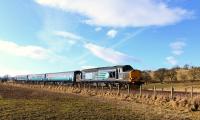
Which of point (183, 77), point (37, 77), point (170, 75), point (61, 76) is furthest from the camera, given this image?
point (37, 77)

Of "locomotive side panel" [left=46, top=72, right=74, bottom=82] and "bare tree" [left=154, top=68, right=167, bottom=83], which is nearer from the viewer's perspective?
"locomotive side panel" [left=46, top=72, right=74, bottom=82]

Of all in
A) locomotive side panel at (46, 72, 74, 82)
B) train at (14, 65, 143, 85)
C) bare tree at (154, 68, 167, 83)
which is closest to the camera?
train at (14, 65, 143, 85)

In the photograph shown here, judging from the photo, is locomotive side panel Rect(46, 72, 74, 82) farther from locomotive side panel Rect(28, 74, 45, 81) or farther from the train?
locomotive side panel Rect(28, 74, 45, 81)

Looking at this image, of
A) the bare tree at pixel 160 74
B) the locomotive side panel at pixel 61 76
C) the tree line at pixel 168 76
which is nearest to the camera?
the locomotive side panel at pixel 61 76

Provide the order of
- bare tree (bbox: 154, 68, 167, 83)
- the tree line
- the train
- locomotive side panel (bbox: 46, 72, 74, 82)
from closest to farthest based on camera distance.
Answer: the train → locomotive side panel (bbox: 46, 72, 74, 82) → the tree line → bare tree (bbox: 154, 68, 167, 83)

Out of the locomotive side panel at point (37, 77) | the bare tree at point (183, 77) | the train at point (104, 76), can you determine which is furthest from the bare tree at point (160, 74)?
the locomotive side panel at point (37, 77)

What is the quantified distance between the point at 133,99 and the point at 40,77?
82.6 m

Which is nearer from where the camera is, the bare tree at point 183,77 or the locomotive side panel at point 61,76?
the locomotive side panel at point 61,76

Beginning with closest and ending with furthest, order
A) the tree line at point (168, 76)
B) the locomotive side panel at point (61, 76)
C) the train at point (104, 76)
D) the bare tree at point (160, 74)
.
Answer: the train at point (104, 76)
the locomotive side panel at point (61, 76)
the tree line at point (168, 76)
the bare tree at point (160, 74)

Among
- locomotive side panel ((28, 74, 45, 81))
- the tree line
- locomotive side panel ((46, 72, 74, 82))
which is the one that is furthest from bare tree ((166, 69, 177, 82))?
locomotive side panel ((28, 74, 45, 81))

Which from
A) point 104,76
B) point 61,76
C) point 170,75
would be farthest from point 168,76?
point 104,76

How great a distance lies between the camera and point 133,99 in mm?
35406

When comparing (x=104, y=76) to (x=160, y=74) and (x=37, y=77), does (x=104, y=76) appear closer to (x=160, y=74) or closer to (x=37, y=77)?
(x=160, y=74)

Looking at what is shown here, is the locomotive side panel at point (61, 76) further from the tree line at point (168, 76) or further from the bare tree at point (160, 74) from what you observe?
the bare tree at point (160, 74)
